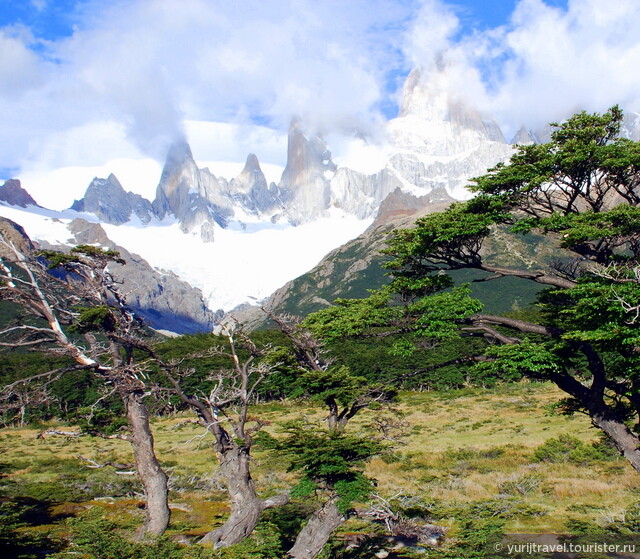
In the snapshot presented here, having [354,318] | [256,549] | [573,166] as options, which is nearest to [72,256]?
[354,318]

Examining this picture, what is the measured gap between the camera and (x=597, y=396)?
13078 millimetres

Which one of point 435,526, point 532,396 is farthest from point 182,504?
point 532,396

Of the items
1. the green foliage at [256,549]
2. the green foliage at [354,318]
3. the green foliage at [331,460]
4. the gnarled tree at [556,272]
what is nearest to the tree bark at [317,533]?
the green foliage at [331,460]

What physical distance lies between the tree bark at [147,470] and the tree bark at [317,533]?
157 inches

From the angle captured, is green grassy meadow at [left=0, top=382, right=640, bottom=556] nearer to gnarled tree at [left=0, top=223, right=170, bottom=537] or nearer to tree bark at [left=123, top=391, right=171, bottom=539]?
tree bark at [left=123, top=391, right=171, bottom=539]

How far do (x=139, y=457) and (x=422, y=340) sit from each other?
29.4ft

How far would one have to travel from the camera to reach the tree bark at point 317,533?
40.8 feet

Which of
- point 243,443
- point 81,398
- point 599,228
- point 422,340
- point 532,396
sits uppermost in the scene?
point 599,228

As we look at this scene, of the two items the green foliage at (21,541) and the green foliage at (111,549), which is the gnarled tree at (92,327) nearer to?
Answer: the green foliage at (111,549)

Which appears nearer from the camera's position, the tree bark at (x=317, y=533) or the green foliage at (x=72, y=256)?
the tree bark at (x=317, y=533)

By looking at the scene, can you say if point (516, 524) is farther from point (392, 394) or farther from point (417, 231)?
point (417, 231)

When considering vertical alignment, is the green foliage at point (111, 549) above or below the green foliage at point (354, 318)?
below

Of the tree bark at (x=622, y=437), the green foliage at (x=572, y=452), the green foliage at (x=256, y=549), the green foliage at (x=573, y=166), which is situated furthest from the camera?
the green foliage at (x=572, y=452)

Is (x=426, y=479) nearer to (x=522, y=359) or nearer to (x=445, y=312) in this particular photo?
(x=522, y=359)
